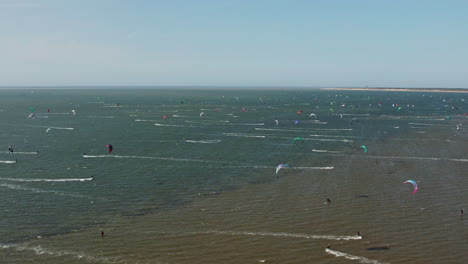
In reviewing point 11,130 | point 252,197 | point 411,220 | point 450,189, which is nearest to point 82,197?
point 252,197

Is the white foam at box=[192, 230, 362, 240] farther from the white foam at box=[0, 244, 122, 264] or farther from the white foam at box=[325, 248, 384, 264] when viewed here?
the white foam at box=[0, 244, 122, 264]

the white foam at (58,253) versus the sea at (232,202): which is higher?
the sea at (232,202)

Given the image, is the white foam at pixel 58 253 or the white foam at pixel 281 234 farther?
the white foam at pixel 281 234

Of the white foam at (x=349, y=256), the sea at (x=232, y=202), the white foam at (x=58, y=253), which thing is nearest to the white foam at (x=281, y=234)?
the sea at (x=232, y=202)

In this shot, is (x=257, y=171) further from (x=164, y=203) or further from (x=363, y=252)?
(x=363, y=252)

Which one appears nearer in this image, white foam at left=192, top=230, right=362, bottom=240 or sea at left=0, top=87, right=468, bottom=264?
sea at left=0, top=87, right=468, bottom=264

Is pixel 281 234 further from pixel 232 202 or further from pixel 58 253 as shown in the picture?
pixel 58 253

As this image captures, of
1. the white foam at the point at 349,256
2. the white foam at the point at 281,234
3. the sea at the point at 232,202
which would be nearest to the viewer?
the white foam at the point at 349,256

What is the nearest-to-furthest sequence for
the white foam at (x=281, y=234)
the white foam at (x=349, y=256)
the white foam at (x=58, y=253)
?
the white foam at (x=349, y=256)
the white foam at (x=58, y=253)
the white foam at (x=281, y=234)

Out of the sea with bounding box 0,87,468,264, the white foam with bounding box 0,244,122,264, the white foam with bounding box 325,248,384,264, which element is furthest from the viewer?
the sea with bounding box 0,87,468,264

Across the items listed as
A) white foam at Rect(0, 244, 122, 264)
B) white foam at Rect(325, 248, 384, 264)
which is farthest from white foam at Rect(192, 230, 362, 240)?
white foam at Rect(0, 244, 122, 264)

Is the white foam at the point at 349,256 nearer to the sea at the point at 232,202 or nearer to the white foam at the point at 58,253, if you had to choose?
the sea at the point at 232,202
